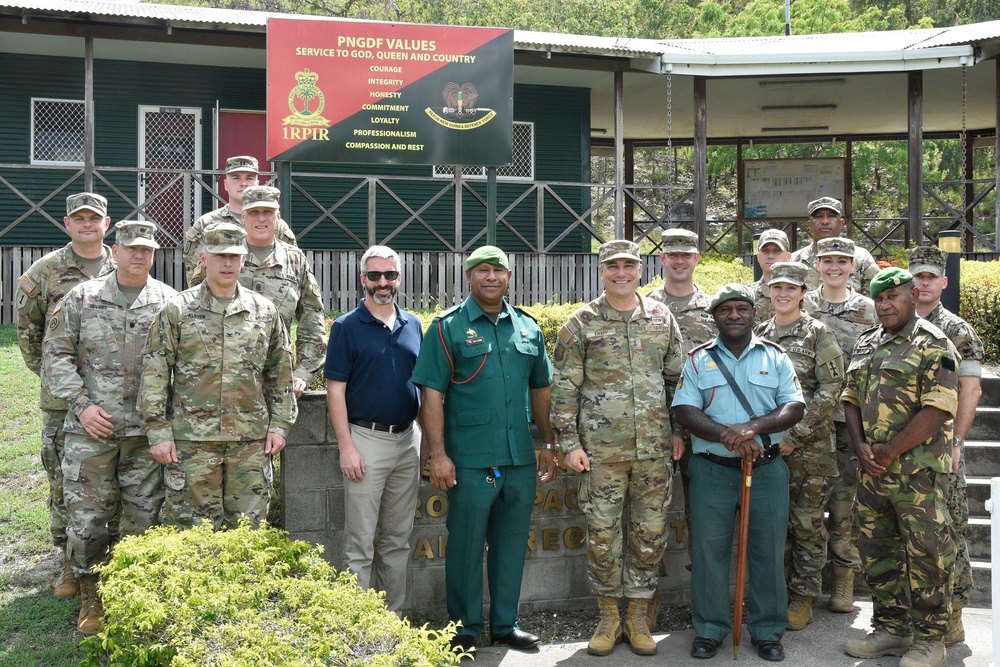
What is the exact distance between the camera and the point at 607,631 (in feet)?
16.7

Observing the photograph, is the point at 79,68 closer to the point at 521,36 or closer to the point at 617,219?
the point at 521,36

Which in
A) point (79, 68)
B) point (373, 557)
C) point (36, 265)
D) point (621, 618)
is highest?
point (79, 68)

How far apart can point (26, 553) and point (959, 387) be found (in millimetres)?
5549

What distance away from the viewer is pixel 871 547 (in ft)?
16.4

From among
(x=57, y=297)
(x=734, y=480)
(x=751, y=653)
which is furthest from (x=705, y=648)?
(x=57, y=297)

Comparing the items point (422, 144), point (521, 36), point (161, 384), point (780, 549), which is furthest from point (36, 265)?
point (521, 36)

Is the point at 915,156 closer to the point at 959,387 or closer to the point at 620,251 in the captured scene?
the point at 959,387

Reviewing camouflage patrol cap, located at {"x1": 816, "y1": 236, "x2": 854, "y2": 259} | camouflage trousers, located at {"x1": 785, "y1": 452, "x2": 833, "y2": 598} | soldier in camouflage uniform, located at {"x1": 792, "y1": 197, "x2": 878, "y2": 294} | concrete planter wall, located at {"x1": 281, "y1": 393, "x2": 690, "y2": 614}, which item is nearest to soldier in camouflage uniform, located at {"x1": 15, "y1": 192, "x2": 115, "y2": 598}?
concrete planter wall, located at {"x1": 281, "y1": 393, "x2": 690, "y2": 614}

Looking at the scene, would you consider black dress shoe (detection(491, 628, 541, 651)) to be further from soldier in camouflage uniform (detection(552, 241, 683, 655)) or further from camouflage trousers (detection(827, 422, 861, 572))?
camouflage trousers (detection(827, 422, 861, 572))

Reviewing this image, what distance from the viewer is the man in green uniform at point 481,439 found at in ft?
16.3

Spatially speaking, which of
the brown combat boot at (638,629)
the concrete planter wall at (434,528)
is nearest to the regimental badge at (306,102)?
the concrete planter wall at (434,528)

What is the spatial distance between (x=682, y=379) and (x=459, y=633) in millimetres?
1720

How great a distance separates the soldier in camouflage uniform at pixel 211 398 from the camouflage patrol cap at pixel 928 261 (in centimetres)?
358

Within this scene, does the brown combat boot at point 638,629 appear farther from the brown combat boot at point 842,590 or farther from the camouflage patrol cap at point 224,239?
the camouflage patrol cap at point 224,239
